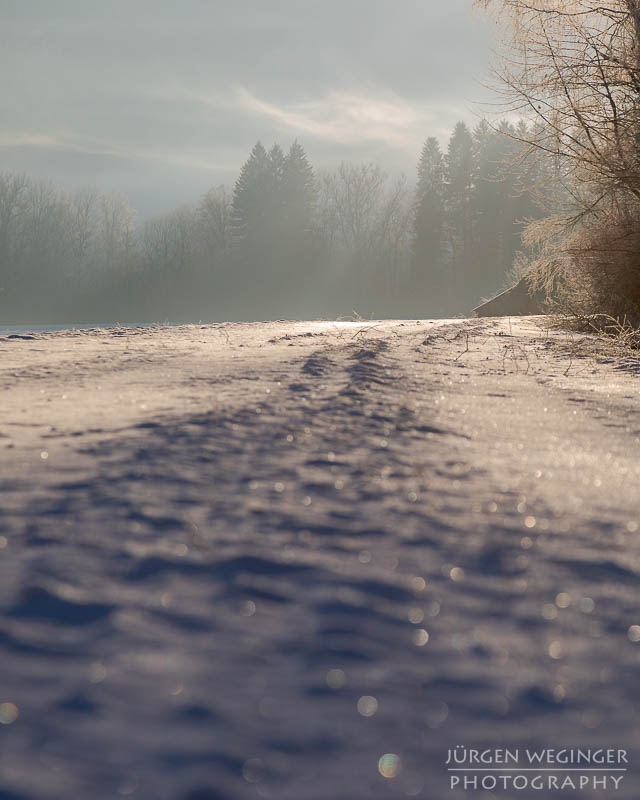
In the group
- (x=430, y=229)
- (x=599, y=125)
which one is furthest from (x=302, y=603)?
(x=430, y=229)

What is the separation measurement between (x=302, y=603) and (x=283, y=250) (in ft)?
155

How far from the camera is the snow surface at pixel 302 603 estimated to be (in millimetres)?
582

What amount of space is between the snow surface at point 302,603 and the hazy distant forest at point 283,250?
3923 cm

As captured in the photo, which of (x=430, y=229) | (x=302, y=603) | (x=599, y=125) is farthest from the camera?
(x=430, y=229)

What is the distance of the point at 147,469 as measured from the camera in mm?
A: 1363

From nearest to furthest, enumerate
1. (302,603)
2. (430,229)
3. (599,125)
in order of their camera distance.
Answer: (302,603), (599,125), (430,229)

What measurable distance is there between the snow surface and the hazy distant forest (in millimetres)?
39226

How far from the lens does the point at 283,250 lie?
46594mm

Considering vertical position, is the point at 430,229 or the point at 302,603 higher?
the point at 430,229

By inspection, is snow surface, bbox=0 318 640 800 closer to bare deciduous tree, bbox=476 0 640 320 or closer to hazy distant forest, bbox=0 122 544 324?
bare deciduous tree, bbox=476 0 640 320

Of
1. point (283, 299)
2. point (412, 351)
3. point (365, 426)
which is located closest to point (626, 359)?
point (412, 351)

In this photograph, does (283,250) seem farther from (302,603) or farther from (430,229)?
(302,603)

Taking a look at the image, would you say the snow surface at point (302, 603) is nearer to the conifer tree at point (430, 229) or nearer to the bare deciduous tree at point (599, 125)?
the bare deciduous tree at point (599, 125)

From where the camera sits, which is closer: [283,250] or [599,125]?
[599,125]
